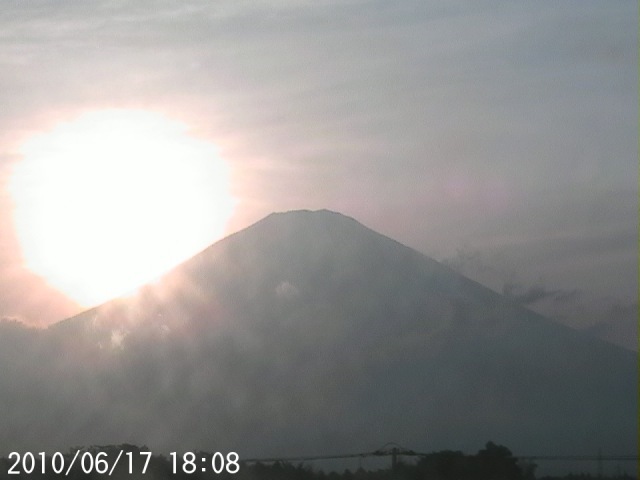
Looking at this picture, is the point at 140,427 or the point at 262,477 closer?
the point at 262,477

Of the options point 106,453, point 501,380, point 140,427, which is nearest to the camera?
point 106,453

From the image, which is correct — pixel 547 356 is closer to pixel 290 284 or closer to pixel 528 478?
pixel 290 284

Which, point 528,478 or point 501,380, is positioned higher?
point 501,380

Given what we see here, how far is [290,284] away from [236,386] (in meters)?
22.6

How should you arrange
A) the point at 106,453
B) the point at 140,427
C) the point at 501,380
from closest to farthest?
the point at 106,453, the point at 140,427, the point at 501,380

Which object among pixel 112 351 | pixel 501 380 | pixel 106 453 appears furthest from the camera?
pixel 501 380

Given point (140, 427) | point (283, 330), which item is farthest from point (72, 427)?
point (283, 330)

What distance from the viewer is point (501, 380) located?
175375mm

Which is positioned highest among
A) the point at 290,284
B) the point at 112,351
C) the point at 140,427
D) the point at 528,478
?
the point at 290,284

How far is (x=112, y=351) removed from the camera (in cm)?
16288

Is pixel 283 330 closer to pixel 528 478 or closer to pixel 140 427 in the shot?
pixel 140 427

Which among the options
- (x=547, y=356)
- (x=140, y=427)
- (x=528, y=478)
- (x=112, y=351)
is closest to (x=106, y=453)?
(x=528, y=478)

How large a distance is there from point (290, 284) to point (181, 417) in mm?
33671

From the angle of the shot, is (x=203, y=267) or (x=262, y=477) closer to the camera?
(x=262, y=477)
